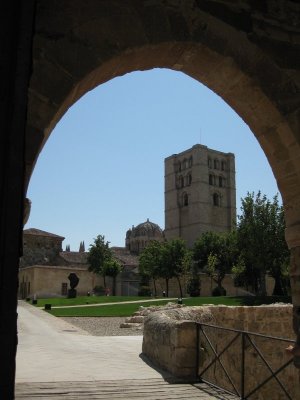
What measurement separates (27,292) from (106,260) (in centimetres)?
1008

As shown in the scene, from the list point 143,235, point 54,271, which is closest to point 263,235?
point 54,271

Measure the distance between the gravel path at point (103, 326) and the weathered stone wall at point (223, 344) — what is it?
434 cm

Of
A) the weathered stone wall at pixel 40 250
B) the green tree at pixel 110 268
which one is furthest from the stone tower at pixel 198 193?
the weathered stone wall at pixel 40 250

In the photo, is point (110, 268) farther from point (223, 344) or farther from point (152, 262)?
point (223, 344)

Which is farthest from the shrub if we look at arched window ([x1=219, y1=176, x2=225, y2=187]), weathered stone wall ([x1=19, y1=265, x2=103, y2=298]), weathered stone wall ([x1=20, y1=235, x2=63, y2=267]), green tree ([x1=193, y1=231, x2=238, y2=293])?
arched window ([x1=219, y1=176, x2=225, y2=187])

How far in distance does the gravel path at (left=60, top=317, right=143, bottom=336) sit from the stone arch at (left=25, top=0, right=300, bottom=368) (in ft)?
40.5

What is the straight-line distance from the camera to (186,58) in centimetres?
359

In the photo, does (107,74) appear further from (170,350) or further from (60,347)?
(60,347)

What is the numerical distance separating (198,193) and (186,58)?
6520cm

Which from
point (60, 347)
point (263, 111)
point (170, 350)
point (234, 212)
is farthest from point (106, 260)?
point (263, 111)

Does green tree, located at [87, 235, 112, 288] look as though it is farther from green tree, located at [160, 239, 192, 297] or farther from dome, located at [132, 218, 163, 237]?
dome, located at [132, 218, 163, 237]

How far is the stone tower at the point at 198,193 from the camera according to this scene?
68188 mm

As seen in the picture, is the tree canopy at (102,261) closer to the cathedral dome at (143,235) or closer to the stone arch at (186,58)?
the cathedral dome at (143,235)

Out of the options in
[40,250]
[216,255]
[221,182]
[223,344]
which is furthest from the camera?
[221,182]
